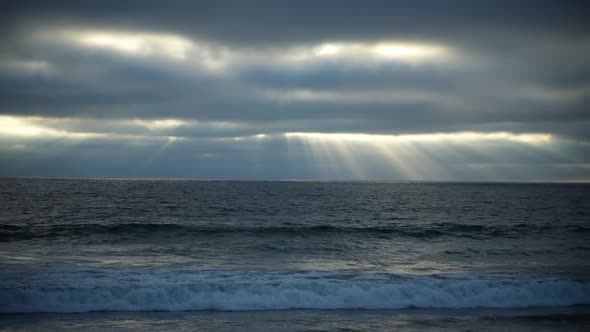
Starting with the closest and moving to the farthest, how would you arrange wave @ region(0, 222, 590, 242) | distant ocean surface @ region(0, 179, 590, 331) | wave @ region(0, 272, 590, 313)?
distant ocean surface @ region(0, 179, 590, 331)
wave @ region(0, 272, 590, 313)
wave @ region(0, 222, 590, 242)

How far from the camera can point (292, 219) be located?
33.8 metres

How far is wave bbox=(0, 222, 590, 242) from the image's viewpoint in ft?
82.0

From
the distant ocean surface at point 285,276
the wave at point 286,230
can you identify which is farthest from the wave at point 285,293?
the wave at point 286,230

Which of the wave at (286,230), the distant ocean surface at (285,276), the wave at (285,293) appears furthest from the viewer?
the wave at (286,230)

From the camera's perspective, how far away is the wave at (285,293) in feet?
41.0

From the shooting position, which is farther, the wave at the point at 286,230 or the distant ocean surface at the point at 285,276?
the wave at the point at 286,230

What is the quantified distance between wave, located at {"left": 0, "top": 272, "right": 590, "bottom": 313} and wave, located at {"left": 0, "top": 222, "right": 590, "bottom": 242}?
11.9 m

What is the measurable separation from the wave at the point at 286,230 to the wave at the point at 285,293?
1185 centimetres

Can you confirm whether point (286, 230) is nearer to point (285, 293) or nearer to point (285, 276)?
point (285, 276)

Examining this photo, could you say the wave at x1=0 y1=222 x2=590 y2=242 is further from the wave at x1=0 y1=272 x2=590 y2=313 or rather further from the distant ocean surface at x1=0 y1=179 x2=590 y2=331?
the wave at x1=0 y1=272 x2=590 y2=313

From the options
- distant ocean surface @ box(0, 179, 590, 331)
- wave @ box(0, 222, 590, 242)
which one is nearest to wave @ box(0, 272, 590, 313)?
distant ocean surface @ box(0, 179, 590, 331)

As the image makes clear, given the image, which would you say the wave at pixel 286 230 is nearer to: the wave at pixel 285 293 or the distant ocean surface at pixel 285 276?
the distant ocean surface at pixel 285 276

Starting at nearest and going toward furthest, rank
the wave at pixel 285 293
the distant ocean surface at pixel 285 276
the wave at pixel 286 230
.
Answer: the distant ocean surface at pixel 285 276, the wave at pixel 285 293, the wave at pixel 286 230

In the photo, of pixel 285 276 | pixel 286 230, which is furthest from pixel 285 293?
pixel 286 230
